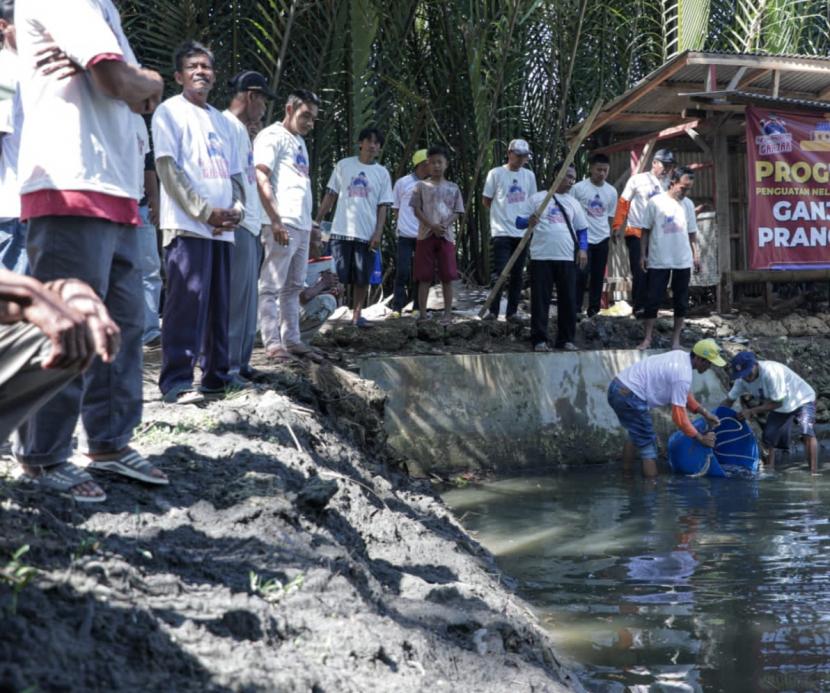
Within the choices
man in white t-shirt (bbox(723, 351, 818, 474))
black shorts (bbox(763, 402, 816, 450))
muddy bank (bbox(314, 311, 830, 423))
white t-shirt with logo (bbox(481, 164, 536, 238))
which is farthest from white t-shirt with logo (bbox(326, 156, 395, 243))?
black shorts (bbox(763, 402, 816, 450))

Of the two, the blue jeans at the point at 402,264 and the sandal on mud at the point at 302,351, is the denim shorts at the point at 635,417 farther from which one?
the sandal on mud at the point at 302,351

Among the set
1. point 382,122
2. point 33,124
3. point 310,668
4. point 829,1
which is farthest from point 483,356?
point 829,1

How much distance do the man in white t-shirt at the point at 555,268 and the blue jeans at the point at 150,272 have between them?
12.7 ft

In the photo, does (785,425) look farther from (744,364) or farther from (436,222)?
(436,222)

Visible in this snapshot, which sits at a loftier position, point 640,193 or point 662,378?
point 640,193

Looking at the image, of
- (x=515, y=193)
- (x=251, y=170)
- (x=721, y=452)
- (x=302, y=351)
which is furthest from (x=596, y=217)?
(x=251, y=170)

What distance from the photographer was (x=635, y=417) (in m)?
9.53

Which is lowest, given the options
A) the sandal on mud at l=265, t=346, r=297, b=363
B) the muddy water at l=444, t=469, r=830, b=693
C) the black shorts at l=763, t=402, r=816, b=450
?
the muddy water at l=444, t=469, r=830, b=693

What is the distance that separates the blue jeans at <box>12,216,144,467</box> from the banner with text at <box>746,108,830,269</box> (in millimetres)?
9816

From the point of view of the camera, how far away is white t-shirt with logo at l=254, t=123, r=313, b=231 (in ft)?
23.2

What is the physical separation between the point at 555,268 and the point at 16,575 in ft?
26.9

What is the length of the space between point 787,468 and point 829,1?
26.3 feet

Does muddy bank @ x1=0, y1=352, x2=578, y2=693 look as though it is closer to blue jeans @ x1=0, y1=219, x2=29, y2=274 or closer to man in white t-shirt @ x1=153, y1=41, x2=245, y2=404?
man in white t-shirt @ x1=153, y1=41, x2=245, y2=404

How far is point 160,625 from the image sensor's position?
272 cm
